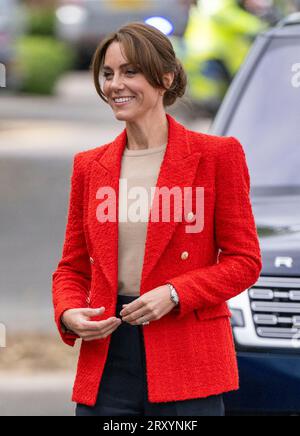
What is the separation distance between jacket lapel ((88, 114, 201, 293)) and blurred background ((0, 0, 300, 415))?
36cm

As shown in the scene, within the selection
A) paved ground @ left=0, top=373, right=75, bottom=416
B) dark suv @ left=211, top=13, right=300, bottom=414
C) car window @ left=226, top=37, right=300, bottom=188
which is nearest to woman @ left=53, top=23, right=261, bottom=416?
dark suv @ left=211, top=13, right=300, bottom=414

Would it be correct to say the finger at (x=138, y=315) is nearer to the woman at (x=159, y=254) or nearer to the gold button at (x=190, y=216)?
the woman at (x=159, y=254)

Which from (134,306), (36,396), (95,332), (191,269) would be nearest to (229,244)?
(191,269)

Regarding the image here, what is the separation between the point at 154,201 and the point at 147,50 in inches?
15.4

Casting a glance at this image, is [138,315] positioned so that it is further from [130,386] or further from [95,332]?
[130,386]

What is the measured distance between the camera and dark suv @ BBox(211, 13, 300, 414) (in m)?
5.14

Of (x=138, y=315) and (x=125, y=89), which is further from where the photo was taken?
(x=125, y=89)

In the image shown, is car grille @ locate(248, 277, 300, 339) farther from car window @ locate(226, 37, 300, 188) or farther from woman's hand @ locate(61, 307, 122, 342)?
woman's hand @ locate(61, 307, 122, 342)

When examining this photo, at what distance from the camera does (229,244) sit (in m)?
3.86

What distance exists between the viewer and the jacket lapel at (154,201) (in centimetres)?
380

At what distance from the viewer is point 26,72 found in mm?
22422

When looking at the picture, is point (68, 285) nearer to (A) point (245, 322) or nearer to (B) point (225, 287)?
(B) point (225, 287)
